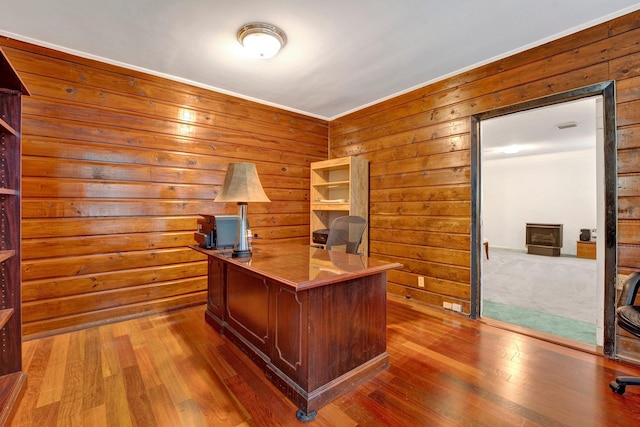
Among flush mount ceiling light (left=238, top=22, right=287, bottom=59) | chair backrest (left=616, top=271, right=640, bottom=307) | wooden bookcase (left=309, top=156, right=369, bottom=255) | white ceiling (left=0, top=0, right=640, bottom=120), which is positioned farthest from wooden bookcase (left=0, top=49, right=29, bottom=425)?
chair backrest (left=616, top=271, right=640, bottom=307)

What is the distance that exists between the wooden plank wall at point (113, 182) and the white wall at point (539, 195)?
5.69m

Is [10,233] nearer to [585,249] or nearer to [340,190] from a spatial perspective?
[340,190]

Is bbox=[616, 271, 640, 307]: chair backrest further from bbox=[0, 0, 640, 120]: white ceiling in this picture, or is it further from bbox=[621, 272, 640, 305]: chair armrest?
bbox=[0, 0, 640, 120]: white ceiling

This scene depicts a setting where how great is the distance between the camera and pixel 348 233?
285cm

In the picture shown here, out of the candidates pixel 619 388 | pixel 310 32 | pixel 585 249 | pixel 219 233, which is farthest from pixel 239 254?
pixel 585 249

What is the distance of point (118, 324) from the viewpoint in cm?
279

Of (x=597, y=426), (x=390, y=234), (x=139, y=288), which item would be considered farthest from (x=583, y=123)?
(x=139, y=288)

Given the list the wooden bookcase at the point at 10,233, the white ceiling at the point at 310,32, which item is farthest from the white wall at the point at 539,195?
the wooden bookcase at the point at 10,233

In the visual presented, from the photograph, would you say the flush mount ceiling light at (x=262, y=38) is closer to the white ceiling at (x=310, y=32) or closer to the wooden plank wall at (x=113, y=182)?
the white ceiling at (x=310, y=32)

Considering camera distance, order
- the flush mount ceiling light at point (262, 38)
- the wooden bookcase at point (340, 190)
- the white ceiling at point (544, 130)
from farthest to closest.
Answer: the white ceiling at point (544, 130), the wooden bookcase at point (340, 190), the flush mount ceiling light at point (262, 38)

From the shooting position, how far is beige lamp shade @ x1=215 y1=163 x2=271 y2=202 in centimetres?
201

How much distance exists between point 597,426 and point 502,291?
108 inches

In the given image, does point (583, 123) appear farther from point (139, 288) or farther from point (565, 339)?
point (139, 288)

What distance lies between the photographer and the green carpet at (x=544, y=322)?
8.53ft
